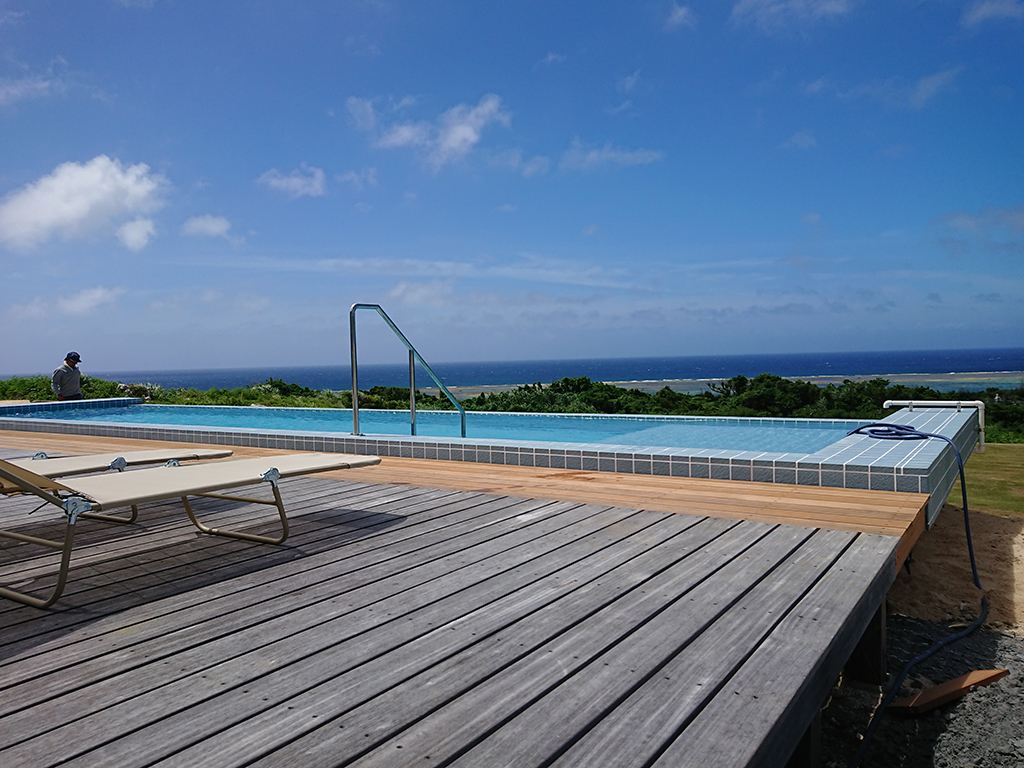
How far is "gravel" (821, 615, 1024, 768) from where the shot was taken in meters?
2.38

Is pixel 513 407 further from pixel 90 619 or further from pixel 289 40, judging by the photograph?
pixel 289 40

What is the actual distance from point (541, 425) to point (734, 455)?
4888 millimetres

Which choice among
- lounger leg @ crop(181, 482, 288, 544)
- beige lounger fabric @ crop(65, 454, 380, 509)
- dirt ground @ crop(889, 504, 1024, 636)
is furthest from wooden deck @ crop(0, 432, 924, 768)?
dirt ground @ crop(889, 504, 1024, 636)

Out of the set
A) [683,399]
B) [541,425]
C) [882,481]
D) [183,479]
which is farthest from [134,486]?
[683,399]

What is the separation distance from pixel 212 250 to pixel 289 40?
126ft

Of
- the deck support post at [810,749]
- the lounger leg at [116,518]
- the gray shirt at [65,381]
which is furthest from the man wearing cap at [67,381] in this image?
the deck support post at [810,749]

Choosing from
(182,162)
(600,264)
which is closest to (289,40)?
(182,162)

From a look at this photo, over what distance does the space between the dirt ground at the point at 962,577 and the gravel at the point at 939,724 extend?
1.63ft

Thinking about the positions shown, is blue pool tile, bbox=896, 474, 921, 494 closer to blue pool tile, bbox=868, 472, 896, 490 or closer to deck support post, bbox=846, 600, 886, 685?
blue pool tile, bbox=868, 472, 896, 490

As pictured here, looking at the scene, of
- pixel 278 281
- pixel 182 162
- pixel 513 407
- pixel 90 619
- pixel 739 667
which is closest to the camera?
pixel 739 667

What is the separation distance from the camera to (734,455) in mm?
3779

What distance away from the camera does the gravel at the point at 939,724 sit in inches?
93.9

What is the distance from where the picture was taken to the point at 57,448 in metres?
6.06

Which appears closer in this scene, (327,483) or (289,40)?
(327,483)
